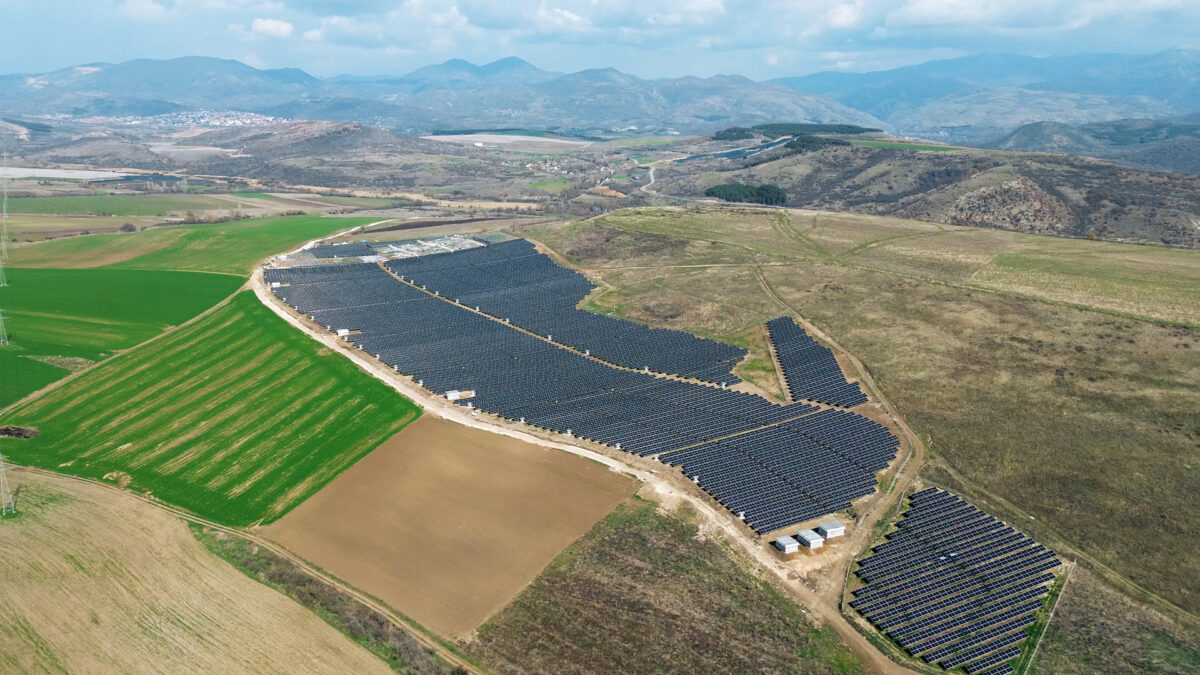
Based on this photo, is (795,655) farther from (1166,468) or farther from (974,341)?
(974,341)

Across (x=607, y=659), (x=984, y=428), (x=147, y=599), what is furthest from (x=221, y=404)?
(x=984, y=428)

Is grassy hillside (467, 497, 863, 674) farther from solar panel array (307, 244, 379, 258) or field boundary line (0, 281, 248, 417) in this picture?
solar panel array (307, 244, 379, 258)

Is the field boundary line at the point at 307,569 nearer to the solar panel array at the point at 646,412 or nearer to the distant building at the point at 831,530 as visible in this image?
the solar panel array at the point at 646,412

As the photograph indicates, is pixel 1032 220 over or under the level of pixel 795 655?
over

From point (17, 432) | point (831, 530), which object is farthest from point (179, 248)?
point (831, 530)

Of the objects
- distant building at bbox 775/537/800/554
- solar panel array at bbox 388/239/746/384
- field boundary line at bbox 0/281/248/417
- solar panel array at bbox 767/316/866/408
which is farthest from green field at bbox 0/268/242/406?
solar panel array at bbox 767/316/866/408

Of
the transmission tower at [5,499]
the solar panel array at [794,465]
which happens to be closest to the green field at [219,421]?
the transmission tower at [5,499]
